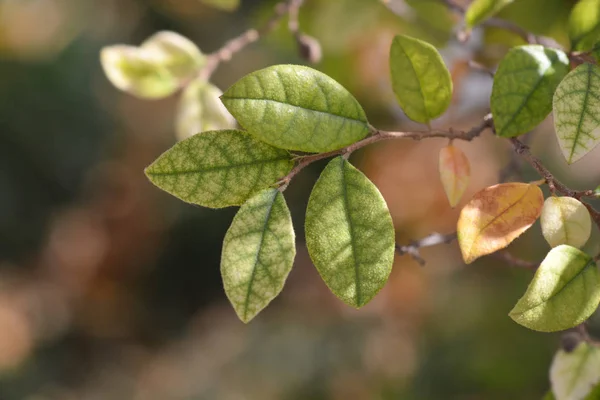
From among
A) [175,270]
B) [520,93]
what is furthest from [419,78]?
[175,270]

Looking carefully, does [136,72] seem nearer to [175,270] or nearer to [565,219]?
[565,219]

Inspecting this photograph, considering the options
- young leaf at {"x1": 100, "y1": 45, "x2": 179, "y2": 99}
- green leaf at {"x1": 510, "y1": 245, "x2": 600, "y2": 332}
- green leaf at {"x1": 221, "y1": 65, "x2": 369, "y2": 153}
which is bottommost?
young leaf at {"x1": 100, "y1": 45, "x2": 179, "y2": 99}

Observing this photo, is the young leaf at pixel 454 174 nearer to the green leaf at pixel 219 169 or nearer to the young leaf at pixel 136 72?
the green leaf at pixel 219 169

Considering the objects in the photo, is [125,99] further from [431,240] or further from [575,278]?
[575,278]

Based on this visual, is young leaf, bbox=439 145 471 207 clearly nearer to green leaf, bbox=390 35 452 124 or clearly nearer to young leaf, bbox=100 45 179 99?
green leaf, bbox=390 35 452 124

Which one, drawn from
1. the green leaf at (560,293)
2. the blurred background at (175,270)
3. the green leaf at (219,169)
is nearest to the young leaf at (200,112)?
the green leaf at (219,169)

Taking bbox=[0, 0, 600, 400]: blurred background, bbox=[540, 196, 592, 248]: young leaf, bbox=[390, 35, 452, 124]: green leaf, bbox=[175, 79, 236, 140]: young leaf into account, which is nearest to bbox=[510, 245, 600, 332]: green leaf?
bbox=[540, 196, 592, 248]: young leaf
